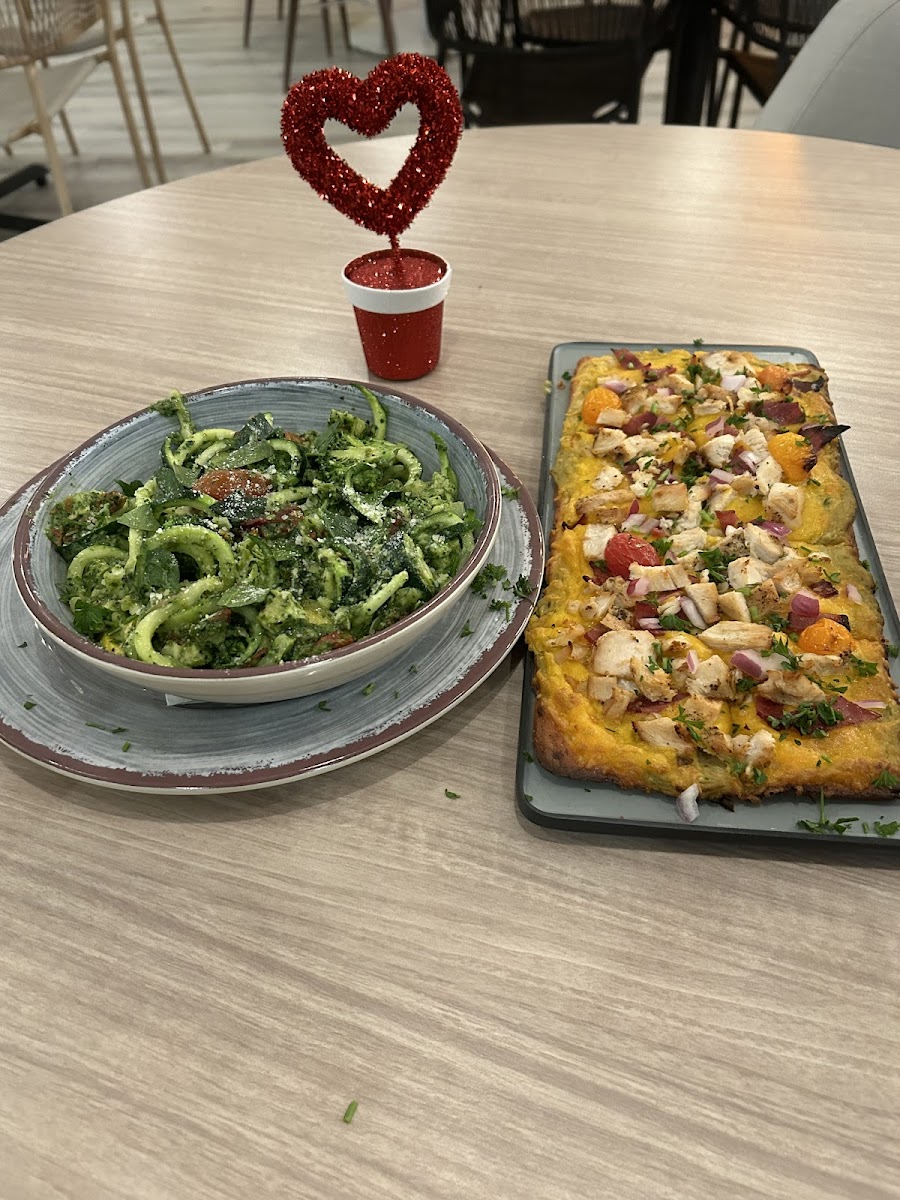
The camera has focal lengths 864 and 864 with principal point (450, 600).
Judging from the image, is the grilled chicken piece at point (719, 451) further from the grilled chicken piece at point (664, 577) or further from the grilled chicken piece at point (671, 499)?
the grilled chicken piece at point (664, 577)

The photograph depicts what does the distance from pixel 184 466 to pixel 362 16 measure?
7430 mm

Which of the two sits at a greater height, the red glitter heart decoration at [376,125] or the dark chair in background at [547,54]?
the red glitter heart decoration at [376,125]

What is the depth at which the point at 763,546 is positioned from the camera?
88cm

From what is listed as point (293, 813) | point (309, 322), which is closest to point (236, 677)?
point (293, 813)

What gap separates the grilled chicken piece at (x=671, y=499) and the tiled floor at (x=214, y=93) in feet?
13.5

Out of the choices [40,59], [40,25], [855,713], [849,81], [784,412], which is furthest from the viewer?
[40,59]

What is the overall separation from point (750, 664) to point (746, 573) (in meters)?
0.11

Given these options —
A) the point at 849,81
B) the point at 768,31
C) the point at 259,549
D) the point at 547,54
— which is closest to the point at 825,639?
the point at 259,549

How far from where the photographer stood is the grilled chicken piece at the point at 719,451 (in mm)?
1018

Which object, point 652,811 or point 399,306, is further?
point 399,306

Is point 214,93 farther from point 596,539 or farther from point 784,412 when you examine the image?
point 596,539

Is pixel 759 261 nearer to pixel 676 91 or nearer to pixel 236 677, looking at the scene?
pixel 236 677

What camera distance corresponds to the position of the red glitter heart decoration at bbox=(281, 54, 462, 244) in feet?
3.63

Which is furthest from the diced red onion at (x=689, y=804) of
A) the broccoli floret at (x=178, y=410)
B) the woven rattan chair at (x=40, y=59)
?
the woven rattan chair at (x=40, y=59)
